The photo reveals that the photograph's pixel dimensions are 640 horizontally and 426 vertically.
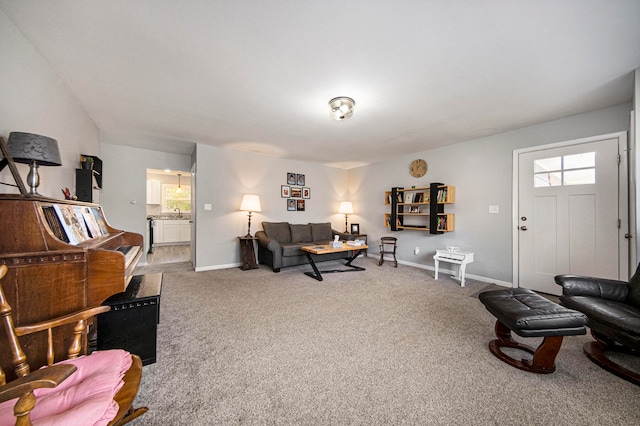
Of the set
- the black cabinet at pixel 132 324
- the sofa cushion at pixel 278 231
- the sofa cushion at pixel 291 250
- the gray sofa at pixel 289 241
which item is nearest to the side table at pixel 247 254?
the gray sofa at pixel 289 241

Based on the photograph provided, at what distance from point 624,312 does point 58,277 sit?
3524 millimetres

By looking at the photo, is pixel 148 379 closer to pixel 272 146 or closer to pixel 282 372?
pixel 282 372

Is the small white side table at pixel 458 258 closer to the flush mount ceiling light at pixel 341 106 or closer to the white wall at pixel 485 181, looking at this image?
the white wall at pixel 485 181

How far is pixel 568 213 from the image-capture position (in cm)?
306

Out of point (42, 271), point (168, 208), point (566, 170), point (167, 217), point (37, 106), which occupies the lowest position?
point (42, 271)

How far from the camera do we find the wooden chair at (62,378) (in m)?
0.69

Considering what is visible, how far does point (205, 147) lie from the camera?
442cm

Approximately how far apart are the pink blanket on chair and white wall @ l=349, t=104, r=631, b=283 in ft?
14.8

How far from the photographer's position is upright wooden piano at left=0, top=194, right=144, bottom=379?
1.09 metres

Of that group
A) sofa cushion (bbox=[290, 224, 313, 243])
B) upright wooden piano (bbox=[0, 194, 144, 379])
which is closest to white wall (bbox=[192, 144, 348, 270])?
sofa cushion (bbox=[290, 224, 313, 243])

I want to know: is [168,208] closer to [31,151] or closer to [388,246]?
[388,246]

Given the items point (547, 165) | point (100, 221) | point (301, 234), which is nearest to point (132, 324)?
point (100, 221)

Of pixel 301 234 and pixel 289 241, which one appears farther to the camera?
pixel 301 234

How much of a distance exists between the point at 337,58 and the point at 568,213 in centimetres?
351
